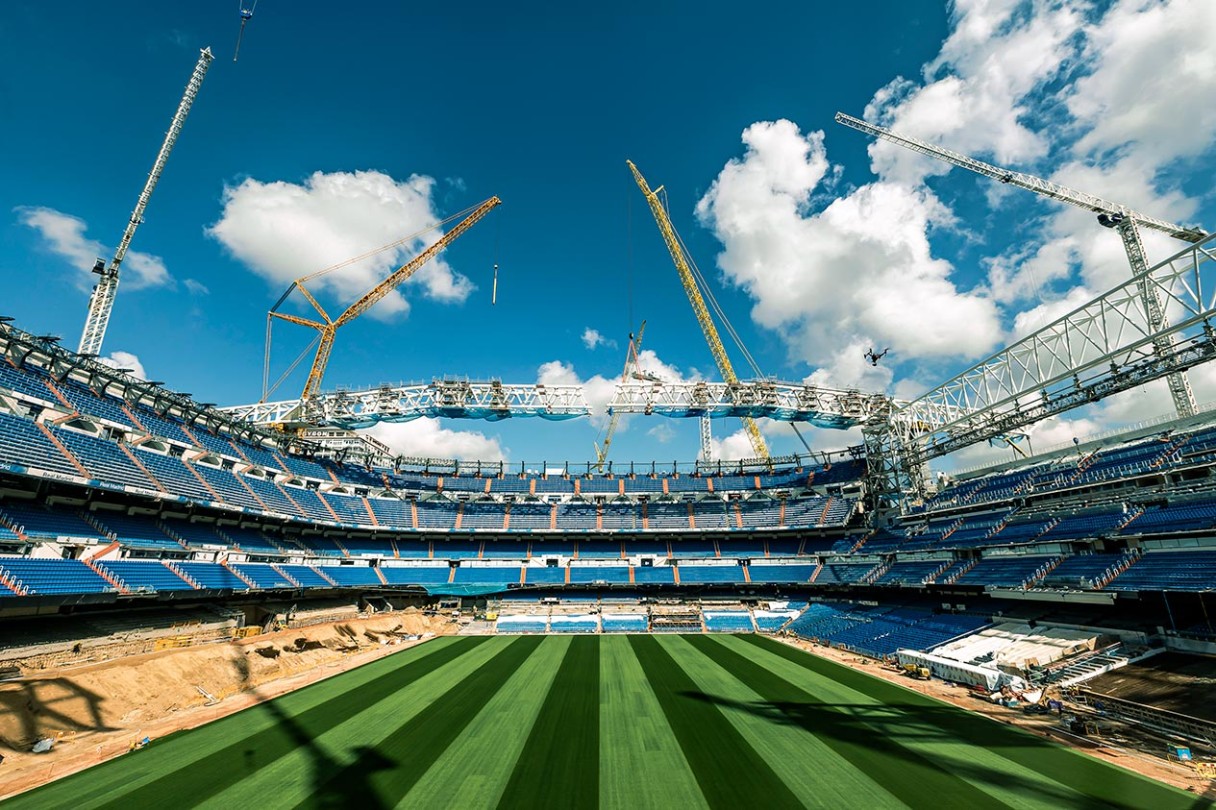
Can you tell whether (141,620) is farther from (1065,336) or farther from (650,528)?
(1065,336)

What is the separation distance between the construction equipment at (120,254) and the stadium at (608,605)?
473 millimetres

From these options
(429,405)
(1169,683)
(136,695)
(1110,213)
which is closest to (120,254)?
(429,405)

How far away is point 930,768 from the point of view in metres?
13.8

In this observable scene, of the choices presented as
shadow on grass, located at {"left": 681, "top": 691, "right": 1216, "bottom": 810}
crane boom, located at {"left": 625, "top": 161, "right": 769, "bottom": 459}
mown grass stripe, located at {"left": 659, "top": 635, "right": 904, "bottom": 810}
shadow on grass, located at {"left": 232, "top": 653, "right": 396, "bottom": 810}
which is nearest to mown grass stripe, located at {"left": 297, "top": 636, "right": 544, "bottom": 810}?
shadow on grass, located at {"left": 232, "top": 653, "right": 396, "bottom": 810}

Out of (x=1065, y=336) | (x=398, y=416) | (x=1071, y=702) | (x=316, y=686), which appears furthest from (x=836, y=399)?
(x=316, y=686)

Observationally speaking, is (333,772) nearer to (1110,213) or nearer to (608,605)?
(608,605)

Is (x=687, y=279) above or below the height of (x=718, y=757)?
above

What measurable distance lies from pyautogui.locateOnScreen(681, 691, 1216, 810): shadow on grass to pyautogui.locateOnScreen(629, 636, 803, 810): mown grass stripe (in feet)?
4.54

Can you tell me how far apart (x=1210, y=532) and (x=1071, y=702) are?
450 inches

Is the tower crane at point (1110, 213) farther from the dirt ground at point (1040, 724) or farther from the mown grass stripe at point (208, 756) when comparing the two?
the mown grass stripe at point (208, 756)

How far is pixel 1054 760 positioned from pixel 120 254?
78853mm

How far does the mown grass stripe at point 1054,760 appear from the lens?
39.4ft

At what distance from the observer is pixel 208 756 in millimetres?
14758

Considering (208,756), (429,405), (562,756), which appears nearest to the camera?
(562,756)
